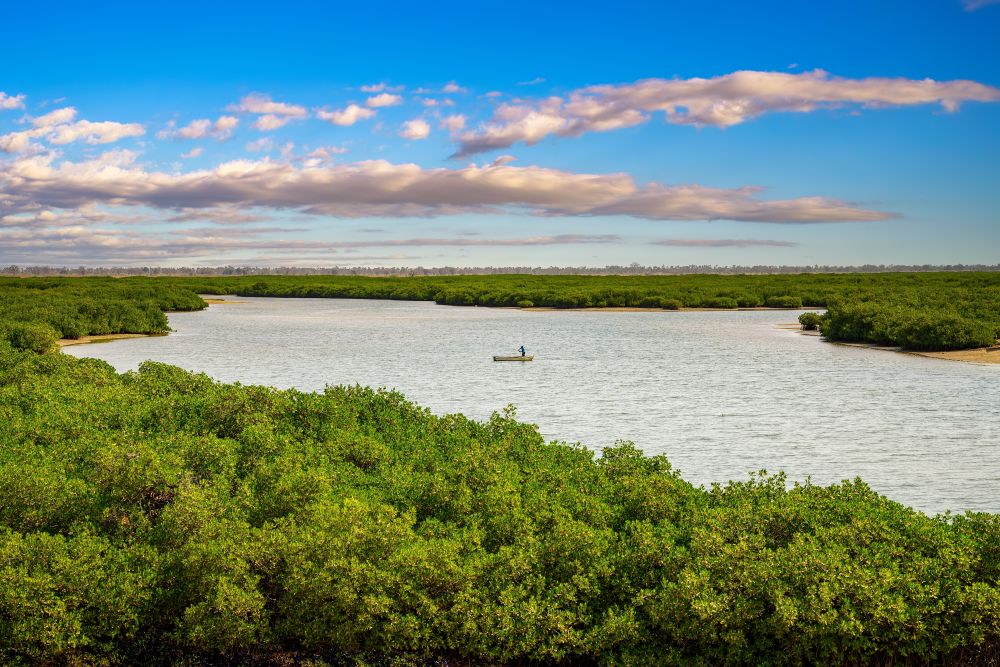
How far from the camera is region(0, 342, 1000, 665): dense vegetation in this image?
7.95 metres

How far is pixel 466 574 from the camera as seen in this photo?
8.27 metres

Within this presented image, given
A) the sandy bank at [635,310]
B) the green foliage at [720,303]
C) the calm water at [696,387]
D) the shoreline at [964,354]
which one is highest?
the green foliage at [720,303]

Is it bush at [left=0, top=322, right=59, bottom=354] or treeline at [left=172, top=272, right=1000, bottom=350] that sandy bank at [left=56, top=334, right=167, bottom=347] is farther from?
treeline at [left=172, top=272, right=1000, bottom=350]

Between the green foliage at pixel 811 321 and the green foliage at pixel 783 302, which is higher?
the green foliage at pixel 783 302

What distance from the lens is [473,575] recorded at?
8305mm

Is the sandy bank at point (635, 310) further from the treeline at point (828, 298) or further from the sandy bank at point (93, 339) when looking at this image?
the sandy bank at point (93, 339)

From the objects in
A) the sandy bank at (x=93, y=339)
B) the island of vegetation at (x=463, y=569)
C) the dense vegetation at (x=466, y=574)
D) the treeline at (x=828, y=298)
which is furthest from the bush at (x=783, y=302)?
the dense vegetation at (x=466, y=574)

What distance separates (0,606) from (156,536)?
158cm

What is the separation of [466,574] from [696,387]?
76.4 feet

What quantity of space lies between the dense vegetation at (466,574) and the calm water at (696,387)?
655 centimetres

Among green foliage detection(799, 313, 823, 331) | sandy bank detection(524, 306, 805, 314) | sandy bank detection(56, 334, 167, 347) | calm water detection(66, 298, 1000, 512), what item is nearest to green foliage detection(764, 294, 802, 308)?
sandy bank detection(524, 306, 805, 314)

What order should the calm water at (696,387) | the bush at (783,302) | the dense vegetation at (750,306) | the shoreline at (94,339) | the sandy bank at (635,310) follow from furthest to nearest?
1. the bush at (783,302)
2. the sandy bank at (635,310)
3. the shoreline at (94,339)
4. the dense vegetation at (750,306)
5. the calm water at (696,387)

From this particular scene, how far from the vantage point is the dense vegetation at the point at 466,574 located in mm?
7949

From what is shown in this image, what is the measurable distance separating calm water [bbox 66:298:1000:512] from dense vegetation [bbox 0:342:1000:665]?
655 centimetres
